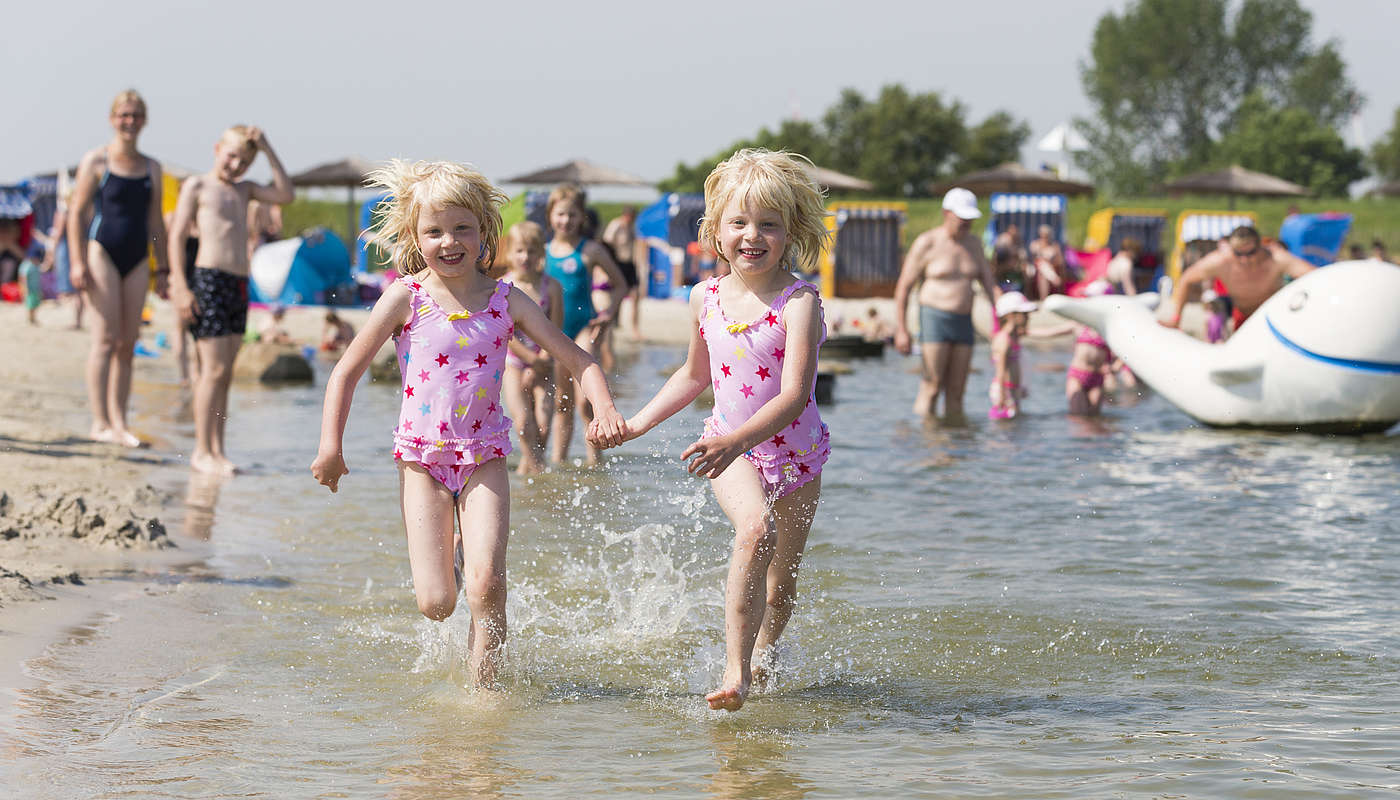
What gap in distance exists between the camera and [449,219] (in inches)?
173

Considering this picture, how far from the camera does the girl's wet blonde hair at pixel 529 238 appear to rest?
333 inches

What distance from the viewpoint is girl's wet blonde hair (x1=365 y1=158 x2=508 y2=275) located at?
14.4 feet

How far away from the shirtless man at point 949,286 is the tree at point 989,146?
62.3 metres

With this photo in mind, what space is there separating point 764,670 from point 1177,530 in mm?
3717

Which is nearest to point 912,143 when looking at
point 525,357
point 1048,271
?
point 1048,271

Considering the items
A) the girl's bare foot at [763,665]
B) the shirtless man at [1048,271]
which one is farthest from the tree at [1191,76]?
the girl's bare foot at [763,665]

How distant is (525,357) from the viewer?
8.11 m

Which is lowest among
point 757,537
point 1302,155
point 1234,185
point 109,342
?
point 757,537

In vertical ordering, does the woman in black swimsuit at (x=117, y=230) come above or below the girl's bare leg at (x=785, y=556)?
above

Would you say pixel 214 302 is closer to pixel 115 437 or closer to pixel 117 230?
pixel 117 230

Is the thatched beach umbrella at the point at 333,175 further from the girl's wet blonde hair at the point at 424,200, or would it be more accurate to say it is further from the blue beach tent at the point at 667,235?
the girl's wet blonde hair at the point at 424,200

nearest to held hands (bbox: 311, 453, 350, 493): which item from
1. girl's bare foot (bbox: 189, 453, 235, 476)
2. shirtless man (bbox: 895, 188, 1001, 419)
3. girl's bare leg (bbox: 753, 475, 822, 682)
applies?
girl's bare leg (bbox: 753, 475, 822, 682)

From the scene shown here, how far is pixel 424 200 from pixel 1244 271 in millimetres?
9594

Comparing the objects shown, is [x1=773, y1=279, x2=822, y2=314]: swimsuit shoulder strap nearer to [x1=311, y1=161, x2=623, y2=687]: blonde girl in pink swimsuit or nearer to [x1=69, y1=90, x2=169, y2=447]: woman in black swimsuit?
[x1=311, y1=161, x2=623, y2=687]: blonde girl in pink swimsuit
